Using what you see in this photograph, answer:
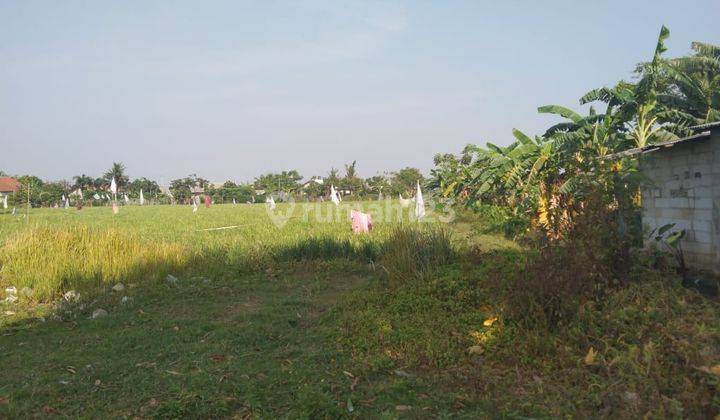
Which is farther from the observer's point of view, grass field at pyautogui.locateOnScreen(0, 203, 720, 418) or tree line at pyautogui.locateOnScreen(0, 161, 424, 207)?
tree line at pyautogui.locateOnScreen(0, 161, 424, 207)

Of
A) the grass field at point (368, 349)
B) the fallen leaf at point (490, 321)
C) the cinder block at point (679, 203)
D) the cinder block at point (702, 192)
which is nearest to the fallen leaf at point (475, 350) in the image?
the grass field at point (368, 349)

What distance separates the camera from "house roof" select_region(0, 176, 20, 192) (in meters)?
60.5

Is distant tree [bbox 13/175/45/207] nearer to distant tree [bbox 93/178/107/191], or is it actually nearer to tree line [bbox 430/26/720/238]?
distant tree [bbox 93/178/107/191]

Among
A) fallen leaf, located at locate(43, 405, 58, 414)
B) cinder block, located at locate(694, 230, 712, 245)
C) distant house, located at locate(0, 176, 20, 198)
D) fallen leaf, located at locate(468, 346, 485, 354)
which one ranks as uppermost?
distant house, located at locate(0, 176, 20, 198)

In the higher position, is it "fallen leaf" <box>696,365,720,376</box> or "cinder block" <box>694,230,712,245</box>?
"cinder block" <box>694,230,712,245</box>

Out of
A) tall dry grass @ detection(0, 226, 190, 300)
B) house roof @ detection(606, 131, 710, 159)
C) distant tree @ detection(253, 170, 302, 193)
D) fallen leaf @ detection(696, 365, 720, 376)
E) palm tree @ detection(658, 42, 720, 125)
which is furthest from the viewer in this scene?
distant tree @ detection(253, 170, 302, 193)

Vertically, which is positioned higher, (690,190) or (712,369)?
(690,190)

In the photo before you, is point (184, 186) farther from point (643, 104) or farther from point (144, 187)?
point (643, 104)

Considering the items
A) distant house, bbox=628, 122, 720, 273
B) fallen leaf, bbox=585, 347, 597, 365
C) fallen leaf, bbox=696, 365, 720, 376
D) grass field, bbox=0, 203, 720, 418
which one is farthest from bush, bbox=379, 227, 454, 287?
distant house, bbox=628, 122, 720, 273

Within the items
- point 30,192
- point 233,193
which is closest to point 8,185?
point 30,192

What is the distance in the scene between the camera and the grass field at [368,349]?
3.01 m

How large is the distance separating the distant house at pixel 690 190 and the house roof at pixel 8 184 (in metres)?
68.4

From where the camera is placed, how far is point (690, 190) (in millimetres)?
6879

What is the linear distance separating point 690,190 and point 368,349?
5577 mm
